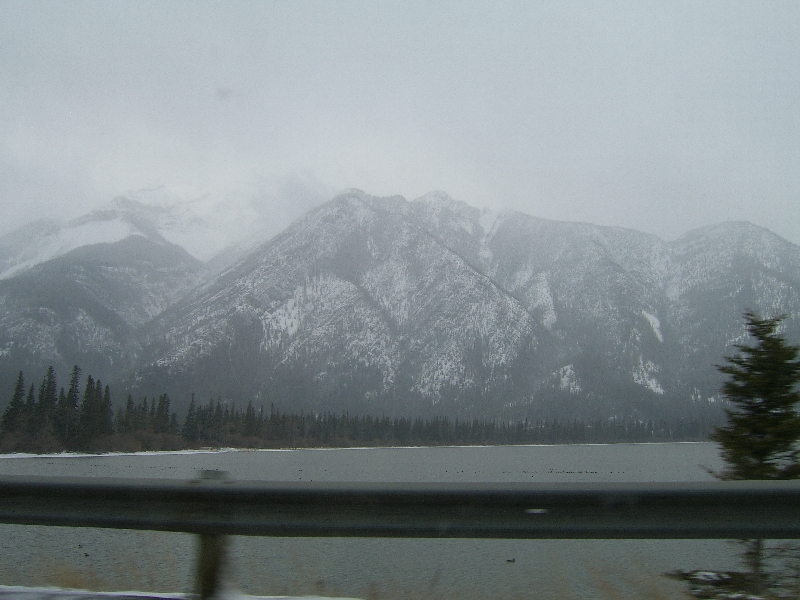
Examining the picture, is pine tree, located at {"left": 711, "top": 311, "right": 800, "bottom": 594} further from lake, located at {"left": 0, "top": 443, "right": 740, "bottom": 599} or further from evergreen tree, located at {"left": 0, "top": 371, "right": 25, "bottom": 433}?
evergreen tree, located at {"left": 0, "top": 371, "right": 25, "bottom": 433}

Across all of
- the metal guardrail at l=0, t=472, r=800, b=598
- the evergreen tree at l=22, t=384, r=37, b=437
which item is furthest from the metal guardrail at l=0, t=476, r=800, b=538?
the evergreen tree at l=22, t=384, r=37, b=437

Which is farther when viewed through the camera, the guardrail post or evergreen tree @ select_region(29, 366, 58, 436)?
evergreen tree @ select_region(29, 366, 58, 436)

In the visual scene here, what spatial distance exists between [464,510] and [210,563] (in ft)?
8.19

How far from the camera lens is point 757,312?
690 inches

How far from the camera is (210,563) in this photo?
6.55 m

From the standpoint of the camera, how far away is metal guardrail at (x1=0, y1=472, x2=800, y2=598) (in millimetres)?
6230

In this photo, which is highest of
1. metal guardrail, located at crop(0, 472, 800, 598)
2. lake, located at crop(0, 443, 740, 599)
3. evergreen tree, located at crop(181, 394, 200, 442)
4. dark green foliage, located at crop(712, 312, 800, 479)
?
dark green foliage, located at crop(712, 312, 800, 479)

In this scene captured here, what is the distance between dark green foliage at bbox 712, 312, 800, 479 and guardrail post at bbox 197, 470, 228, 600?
1284 centimetres

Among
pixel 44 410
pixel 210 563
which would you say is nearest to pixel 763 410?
pixel 210 563

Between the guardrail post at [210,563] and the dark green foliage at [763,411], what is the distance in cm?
1284

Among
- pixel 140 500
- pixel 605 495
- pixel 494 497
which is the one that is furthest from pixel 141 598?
pixel 605 495

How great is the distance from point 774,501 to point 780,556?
136 inches

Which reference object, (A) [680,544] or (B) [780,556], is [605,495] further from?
(A) [680,544]

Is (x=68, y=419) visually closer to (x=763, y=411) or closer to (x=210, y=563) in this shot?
(x=763, y=411)
